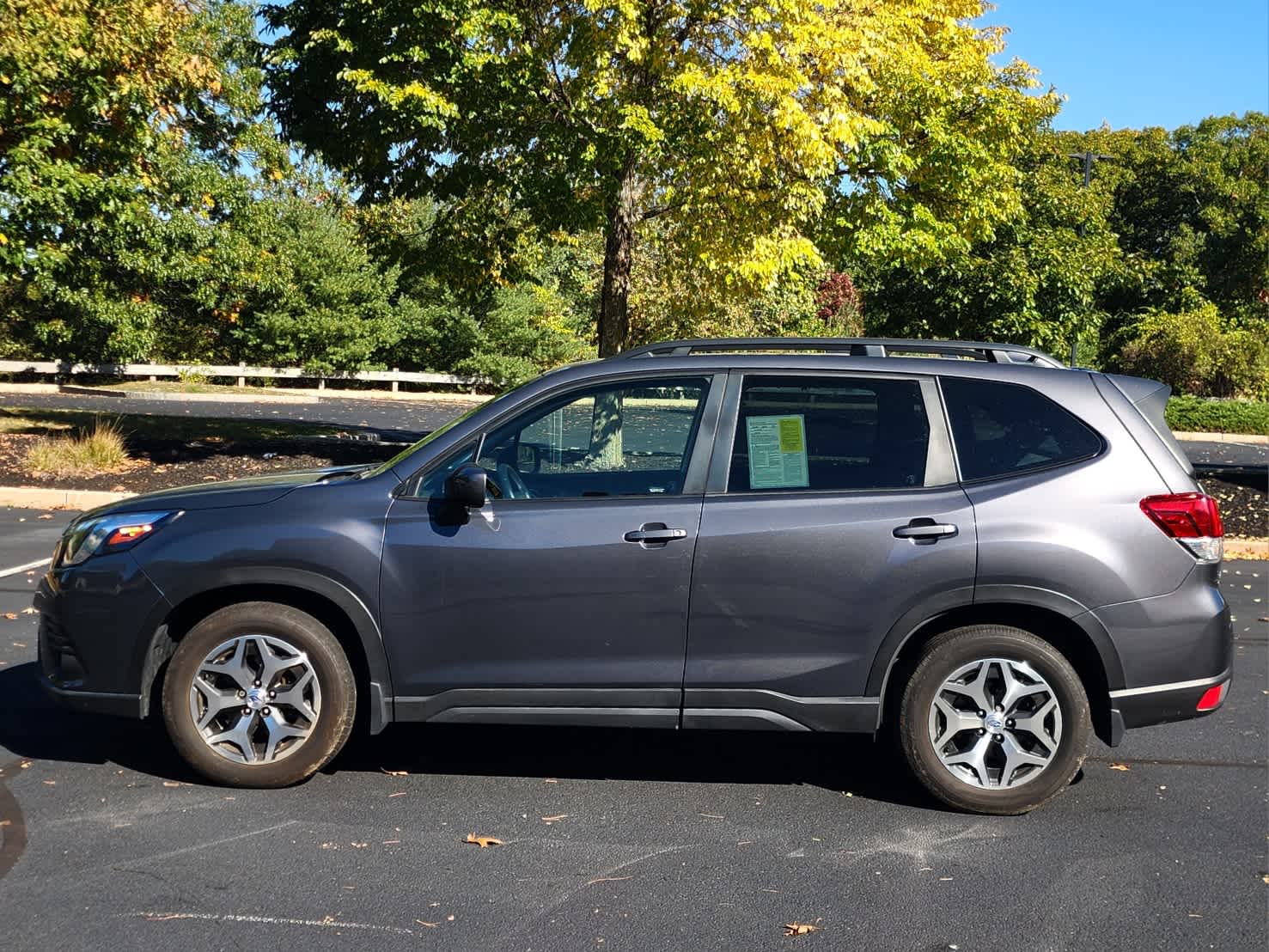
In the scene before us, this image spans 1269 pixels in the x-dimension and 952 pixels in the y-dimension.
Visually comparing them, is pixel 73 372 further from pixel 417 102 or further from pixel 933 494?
pixel 933 494

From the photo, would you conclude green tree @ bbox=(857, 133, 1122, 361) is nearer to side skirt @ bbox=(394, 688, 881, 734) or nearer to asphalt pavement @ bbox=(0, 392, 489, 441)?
asphalt pavement @ bbox=(0, 392, 489, 441)

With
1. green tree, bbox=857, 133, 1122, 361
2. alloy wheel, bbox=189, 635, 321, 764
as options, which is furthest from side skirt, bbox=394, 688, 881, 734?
green tree, bbox=857, 133, 1122, 361

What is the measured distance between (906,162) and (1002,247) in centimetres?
1398

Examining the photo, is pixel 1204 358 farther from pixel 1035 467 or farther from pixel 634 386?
pixel 634 386

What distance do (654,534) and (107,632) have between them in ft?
7.27

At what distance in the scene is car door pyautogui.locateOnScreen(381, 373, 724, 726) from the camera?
4977 millimetres

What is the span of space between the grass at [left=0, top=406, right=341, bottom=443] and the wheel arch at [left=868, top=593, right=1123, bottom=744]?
14441 mm

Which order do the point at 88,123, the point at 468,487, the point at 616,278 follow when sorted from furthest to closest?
1. the point at 616,278
2. the point at 88,123
3. the point at 468,487

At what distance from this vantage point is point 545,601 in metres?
4.98

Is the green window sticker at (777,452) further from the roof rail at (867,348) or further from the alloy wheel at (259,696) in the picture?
the alloy wheel at (259,696)

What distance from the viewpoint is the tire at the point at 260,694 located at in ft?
16.6

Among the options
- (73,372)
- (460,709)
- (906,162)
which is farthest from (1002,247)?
(460,709)

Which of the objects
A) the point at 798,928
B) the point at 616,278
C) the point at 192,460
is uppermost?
the point at 616,278

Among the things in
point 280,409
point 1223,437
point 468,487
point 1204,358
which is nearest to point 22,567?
point 468,487
